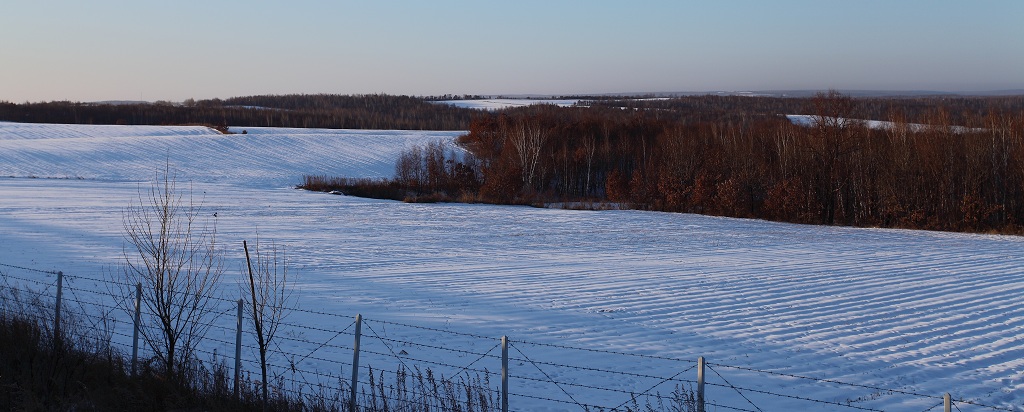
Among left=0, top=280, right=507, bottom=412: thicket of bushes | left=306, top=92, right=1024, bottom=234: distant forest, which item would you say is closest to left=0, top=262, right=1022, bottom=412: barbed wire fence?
left=0, top=280, right=507, bottom=412: thicket of bushes

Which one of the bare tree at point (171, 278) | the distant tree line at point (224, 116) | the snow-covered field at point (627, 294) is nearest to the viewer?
the bare tree at point (171, 278)

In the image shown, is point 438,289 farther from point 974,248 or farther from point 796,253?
point 974,248

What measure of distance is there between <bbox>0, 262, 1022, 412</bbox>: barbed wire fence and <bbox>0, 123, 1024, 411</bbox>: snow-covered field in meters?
0.07

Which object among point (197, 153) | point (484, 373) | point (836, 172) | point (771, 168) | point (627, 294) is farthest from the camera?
point (197, 153)

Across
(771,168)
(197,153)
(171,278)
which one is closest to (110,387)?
(171,278)

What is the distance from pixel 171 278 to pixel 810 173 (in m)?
43.4

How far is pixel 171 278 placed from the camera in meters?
9.98

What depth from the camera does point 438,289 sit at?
18.8 meters

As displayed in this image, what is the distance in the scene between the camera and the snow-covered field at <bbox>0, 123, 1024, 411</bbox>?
1183 centimetres

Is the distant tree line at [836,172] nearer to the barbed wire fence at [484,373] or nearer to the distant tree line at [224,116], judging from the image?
the barbed wire fence at [484,373]

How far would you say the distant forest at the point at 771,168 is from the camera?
43.3 m

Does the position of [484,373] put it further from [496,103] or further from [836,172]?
[496,103]

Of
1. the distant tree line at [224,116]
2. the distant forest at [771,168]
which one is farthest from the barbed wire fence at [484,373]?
the distant tree line at [224,116]

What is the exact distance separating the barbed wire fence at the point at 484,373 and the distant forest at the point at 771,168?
35.7 m
